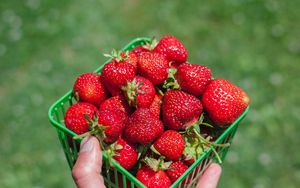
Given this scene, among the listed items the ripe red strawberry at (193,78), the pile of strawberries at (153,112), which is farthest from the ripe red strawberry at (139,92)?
the ripe red strawberry at (193,78)

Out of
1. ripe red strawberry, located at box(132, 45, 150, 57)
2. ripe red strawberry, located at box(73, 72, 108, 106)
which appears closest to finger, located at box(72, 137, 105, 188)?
ripe red strawberry, located at box(73, 72, 108, 106)

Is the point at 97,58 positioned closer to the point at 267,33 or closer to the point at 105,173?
the point at 267,33

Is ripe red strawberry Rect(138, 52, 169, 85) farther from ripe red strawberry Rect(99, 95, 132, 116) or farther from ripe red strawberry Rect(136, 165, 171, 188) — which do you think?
ripe red strawberry Rect(136, 165, 171, 188)

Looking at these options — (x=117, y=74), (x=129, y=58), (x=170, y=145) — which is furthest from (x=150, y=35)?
(x=170, y=145)

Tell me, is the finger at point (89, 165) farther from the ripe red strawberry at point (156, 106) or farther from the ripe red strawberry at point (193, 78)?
the ripe red strawberry at point (193, 78)

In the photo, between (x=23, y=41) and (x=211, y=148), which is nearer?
(x=211, y=148)

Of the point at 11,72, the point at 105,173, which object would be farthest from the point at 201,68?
the point at 11,72
